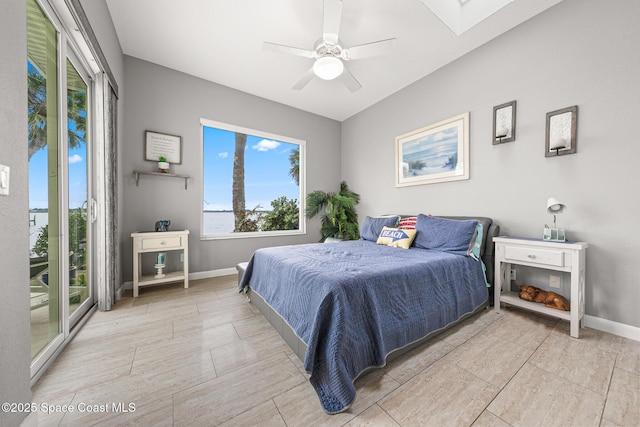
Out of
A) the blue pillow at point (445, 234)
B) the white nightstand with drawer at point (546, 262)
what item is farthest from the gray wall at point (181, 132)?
the white nightstand with drawer at point (546, 262)

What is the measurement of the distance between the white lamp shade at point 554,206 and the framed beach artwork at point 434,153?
0.89 m

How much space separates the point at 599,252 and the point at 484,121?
163cm

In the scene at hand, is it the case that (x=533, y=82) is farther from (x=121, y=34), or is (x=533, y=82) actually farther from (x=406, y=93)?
(x=121, y=34)

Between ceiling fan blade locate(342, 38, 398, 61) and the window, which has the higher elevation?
ceiling fan blade locate(342, 38, 398, 61)

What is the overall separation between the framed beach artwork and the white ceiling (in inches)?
31.6

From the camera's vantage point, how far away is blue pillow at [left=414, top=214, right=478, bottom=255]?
229cm

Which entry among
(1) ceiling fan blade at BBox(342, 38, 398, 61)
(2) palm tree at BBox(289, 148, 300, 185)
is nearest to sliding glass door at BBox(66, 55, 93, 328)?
(1) ceiling fan blade at BBox(342, 38, 398, 61)

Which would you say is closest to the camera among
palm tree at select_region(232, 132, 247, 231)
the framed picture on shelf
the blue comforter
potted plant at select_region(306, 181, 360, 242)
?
the blue comforter

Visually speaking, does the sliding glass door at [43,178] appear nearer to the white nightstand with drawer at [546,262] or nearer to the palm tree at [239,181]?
the palm tree at [239,181]

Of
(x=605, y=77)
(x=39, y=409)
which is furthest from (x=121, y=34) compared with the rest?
(x=605, y=77)

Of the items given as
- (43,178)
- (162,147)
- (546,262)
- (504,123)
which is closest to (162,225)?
(162,147)

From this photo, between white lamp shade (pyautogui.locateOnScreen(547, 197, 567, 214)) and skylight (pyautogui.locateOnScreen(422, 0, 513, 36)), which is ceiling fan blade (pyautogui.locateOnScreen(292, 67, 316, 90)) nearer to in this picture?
skylight (pyautogui.locateOnScreen(422, 0, 513, 36))

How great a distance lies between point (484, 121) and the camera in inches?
105

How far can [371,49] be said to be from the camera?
2211mm
